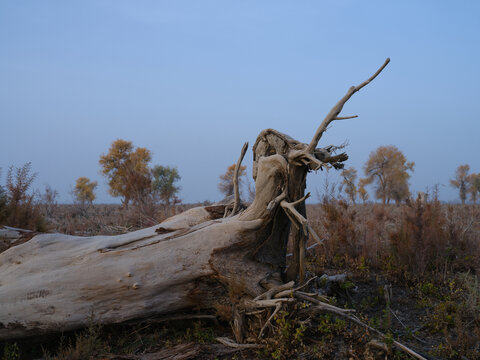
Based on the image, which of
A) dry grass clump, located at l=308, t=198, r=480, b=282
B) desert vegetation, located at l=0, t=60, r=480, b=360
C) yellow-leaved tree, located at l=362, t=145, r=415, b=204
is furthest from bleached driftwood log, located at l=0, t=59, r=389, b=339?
yellow-leaved tree, located at l=362, t=145, r=415, b=204

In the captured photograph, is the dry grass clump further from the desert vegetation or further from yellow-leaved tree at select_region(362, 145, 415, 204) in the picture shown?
yellow-leaved tree at select_region(362, 145, 415, 204)

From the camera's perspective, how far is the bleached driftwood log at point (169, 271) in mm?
4773

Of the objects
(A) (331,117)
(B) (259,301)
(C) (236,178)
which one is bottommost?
(B) (259,301)

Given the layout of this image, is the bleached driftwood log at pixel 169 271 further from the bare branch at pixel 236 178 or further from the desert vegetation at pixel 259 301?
the bare branch at pixel 236 178

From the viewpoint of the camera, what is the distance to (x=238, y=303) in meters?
4.86

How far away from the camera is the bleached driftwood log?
477cm

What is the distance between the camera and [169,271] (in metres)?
4.85

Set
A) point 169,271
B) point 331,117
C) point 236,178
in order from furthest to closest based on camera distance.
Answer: point 236,178 → point 169,271 → point 331,117

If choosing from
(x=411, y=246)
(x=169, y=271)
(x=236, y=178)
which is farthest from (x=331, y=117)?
(x=411, y=246)

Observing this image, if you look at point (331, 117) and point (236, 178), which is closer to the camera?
point (331, 117)

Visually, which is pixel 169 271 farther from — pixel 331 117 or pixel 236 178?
pixel 331 117

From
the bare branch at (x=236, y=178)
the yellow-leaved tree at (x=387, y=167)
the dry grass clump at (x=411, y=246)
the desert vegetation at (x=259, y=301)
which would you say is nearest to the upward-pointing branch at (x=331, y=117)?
the desert vegetation at (x=259, y=301)

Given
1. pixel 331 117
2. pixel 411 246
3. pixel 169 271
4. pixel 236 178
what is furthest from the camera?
pixel 411 246

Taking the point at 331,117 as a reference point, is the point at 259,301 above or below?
below
